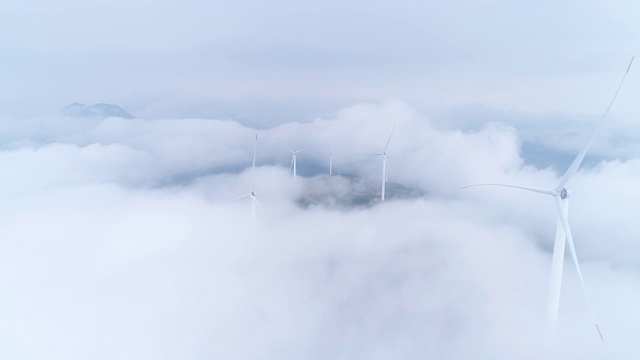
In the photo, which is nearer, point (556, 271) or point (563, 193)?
point (563, 193)

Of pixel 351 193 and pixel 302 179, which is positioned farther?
pixel 351 193

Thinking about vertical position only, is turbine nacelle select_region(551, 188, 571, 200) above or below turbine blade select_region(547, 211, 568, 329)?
above

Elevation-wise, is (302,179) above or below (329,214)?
above

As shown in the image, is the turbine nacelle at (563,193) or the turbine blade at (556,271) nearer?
the turbine nacelle at (563,193)

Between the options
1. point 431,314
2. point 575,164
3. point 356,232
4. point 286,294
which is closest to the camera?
point 575,164

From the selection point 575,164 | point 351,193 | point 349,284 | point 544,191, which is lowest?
point 349,284

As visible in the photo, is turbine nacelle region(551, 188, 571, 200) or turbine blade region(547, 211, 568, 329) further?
turbine blade region(547, 211, 568, 329)

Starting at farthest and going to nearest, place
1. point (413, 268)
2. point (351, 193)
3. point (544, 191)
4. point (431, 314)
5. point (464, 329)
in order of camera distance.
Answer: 1. point (351, 193)
2. point (413, 268)
3. point (431, 314)
4. point (464, 329)
5. point (544, 191)

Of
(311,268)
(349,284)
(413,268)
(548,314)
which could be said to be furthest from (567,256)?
(548,314)

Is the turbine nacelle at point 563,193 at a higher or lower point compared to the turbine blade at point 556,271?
higher

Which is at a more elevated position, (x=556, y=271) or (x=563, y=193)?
(x=563, y=193)

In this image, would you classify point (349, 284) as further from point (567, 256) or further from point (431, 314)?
point (567, 256)
